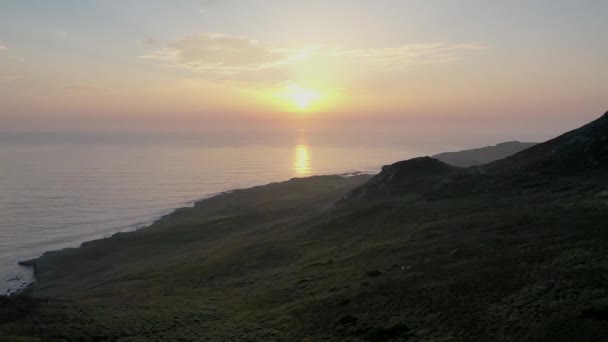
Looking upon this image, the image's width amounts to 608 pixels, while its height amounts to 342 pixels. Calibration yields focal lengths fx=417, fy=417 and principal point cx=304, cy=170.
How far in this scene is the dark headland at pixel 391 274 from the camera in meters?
28.5

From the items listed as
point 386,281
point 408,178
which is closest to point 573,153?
point 408,178

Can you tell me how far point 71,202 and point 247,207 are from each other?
75240mm

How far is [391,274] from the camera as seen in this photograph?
41125 millimetres

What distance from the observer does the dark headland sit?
1123 inches

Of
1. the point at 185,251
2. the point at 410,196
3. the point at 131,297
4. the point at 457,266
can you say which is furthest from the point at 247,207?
the point at 457,266

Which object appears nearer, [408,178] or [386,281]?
[386,281]

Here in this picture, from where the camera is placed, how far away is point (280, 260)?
62.2 meters

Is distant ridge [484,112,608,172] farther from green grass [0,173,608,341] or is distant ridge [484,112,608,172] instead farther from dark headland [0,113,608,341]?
green grass [0,173,608,341]

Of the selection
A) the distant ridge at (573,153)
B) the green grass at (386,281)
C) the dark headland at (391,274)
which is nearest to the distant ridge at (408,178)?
the dark headland at (391,274)

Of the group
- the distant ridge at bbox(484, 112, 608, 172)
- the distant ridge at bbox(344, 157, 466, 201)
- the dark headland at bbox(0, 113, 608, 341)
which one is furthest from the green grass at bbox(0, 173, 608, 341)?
the distant ridge at bbox(344, 157, 466, 201)

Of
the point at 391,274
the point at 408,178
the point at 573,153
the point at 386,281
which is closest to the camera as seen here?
the point at 386,281

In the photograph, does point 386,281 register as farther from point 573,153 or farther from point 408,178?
point 408,178

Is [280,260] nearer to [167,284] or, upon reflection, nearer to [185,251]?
[167,284]

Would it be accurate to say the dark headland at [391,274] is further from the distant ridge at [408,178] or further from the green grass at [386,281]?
the distant ridge at [408,178]
